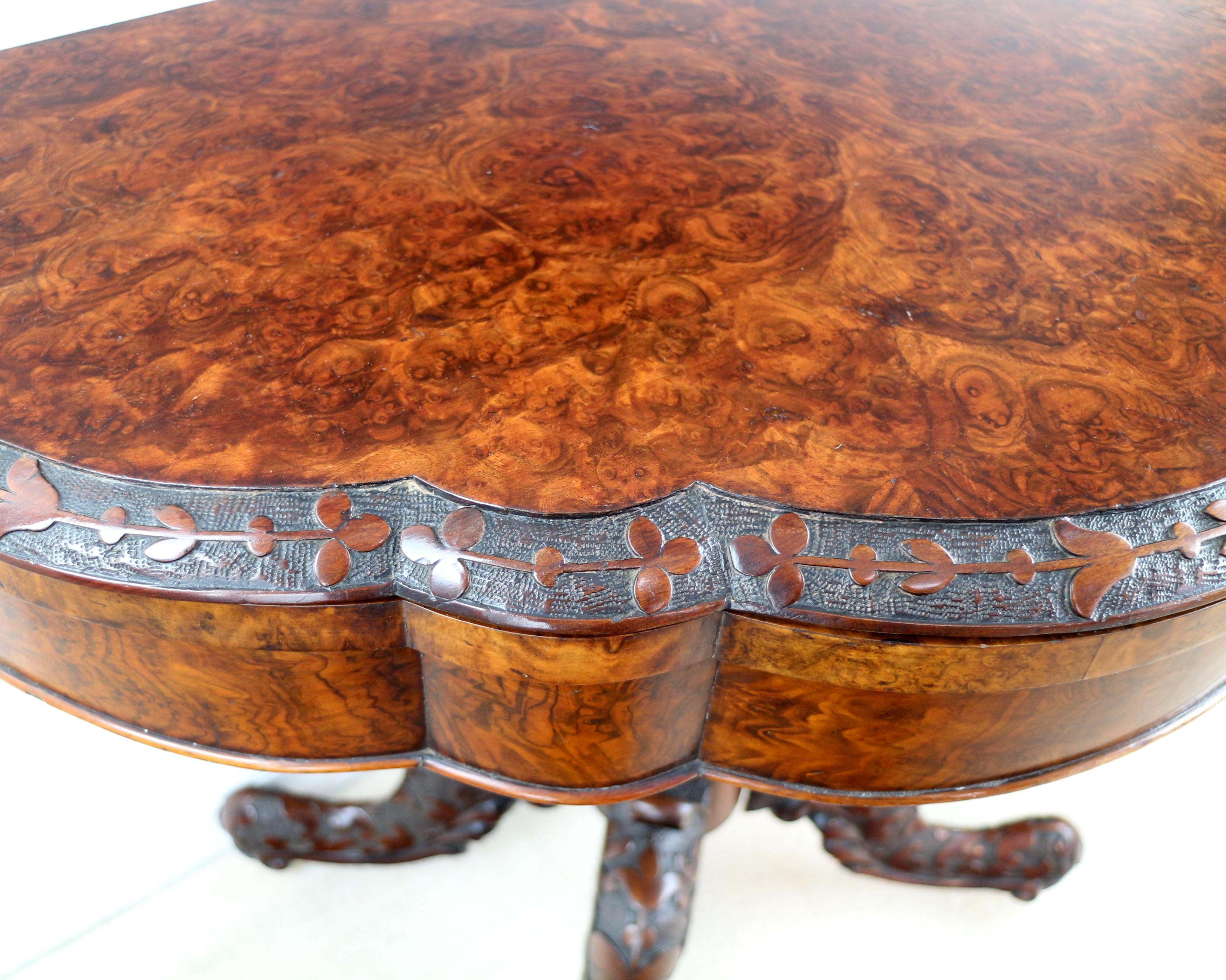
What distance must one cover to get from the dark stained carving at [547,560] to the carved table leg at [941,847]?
798 millimetres

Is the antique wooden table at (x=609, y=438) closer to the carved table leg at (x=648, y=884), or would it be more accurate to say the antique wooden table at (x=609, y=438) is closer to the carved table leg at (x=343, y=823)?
the carved table leg at (x=648, y=884)

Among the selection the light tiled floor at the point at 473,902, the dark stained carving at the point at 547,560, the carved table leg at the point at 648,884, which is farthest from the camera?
the light tiled floor at the point at 473,902

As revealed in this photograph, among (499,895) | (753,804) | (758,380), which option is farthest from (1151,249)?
(499,895)

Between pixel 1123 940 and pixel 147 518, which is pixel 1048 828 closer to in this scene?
pixel 1123 940

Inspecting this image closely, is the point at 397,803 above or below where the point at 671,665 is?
below

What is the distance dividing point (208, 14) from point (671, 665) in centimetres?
95

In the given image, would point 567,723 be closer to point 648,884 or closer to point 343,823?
point 648,884

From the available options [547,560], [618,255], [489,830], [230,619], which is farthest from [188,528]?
[489,830]

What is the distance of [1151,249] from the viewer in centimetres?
84

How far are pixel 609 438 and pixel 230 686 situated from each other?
0.27 meters

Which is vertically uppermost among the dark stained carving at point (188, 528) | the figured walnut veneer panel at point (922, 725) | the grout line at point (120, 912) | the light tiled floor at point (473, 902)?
the dark stained carving at point (188, 528)

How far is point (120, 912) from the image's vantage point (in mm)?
1357

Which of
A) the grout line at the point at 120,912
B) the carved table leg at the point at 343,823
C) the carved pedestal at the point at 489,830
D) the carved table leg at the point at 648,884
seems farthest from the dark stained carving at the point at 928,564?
the grout line at the point at 120,912

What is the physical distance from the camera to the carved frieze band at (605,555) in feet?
1.88
